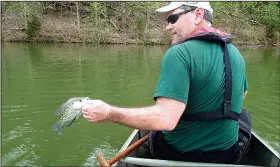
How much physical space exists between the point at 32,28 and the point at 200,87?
2733 centimetres

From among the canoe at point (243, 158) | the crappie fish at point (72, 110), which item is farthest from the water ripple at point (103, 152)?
the crappie fish at point (72, 110)

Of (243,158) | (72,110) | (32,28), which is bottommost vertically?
(32,28)

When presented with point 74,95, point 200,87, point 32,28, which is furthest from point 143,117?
point 32,28

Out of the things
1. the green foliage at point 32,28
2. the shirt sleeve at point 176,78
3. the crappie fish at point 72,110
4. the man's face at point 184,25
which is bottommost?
the green foliage at point 32,28

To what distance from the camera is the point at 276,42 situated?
33.8m

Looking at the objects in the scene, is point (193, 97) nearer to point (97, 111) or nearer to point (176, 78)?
point (176, 78)

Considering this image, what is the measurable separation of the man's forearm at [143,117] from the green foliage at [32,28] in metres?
27.1

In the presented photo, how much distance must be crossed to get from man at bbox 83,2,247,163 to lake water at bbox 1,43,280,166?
313cm

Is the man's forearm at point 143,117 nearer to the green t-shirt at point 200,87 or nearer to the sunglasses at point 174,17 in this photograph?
the green t-shirt at point 200,87

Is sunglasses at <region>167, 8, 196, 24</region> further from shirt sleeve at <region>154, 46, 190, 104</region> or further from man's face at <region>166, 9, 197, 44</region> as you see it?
shirt sleeve at <region>154, 46, 190, 104</region>

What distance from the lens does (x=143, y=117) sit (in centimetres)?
221

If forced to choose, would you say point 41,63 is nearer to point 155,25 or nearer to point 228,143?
point 228,143

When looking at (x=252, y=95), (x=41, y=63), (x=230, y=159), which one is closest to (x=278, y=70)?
(x=252, y=95)

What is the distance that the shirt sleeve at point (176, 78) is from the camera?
7.00 feet
